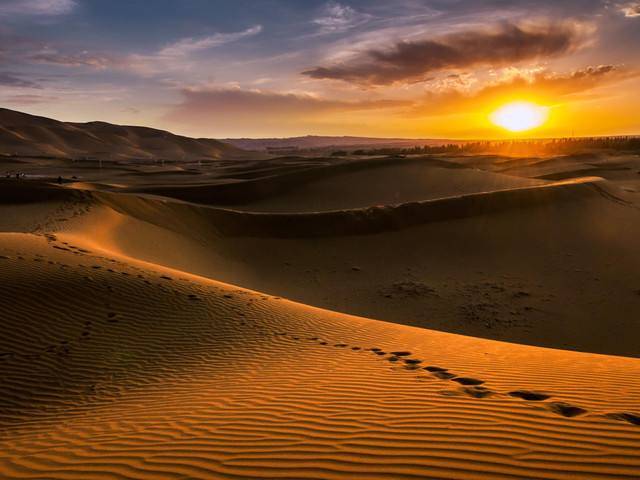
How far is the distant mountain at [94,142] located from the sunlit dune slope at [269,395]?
108 metres

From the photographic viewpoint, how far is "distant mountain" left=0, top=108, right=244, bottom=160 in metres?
113

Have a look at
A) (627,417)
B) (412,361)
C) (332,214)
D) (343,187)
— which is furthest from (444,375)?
(343,187)

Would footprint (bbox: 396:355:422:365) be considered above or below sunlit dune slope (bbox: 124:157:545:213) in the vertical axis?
below

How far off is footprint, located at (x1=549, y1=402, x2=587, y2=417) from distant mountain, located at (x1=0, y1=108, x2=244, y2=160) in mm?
114357

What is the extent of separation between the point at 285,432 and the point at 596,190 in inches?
1013

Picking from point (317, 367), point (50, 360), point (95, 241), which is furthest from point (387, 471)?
point (95, 241)

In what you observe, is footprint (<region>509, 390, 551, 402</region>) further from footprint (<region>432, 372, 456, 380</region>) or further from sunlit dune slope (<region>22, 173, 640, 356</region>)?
sunlit dune slope (<region>22, 173, 640, 356</region>)

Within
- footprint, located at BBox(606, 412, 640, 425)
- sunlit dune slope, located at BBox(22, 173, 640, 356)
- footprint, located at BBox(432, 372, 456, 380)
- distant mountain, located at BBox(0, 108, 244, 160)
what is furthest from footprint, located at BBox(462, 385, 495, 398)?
distant mountain, located at BBox(0, 108, 244, 160)

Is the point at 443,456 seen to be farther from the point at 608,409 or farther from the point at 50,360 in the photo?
the point at 50,360

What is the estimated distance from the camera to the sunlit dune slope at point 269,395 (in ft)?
10.9

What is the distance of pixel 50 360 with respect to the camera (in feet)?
21.7

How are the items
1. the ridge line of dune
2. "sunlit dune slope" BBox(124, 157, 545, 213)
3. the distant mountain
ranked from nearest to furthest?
the ridge line of dune
"sunlit dune slope" BBox(124, 157, 545, 213)
the distant mountain

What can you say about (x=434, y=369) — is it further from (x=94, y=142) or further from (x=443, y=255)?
(x=94, y=142)

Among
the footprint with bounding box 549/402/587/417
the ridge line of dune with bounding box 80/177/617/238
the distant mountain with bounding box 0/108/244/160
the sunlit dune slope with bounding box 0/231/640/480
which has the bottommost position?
the sunlit dune slope with bounding box 0/231/640/480
